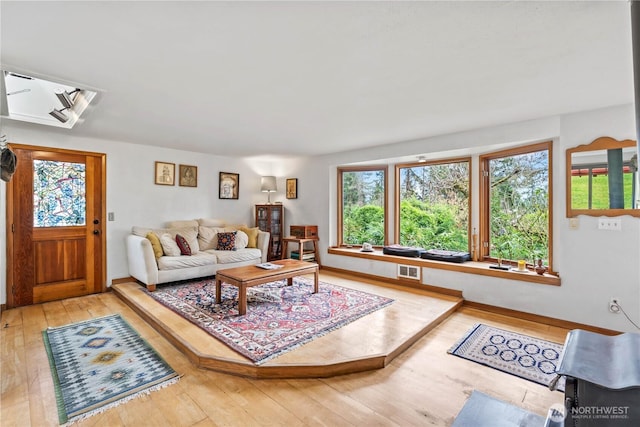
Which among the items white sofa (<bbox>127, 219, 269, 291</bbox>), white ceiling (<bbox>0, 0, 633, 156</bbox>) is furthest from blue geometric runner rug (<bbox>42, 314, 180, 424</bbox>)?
white ceiling (<bbox>0, 0, 633, 156</bbox>)

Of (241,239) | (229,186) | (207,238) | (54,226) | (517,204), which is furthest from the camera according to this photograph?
(229,186)

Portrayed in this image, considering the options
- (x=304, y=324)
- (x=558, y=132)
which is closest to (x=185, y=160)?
(x=304, y=324)

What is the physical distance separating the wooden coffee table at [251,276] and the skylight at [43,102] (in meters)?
2.12

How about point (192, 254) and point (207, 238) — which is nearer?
point (192, 254)

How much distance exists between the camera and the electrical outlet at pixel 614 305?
9.01 ft

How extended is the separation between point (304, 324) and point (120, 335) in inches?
68.0

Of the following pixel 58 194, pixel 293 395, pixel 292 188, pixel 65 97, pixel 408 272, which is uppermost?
pixel 65 97

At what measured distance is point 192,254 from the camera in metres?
4.50

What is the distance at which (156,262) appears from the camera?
13.3 ft

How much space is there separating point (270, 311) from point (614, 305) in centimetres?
331

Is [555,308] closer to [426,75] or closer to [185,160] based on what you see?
[426,75]

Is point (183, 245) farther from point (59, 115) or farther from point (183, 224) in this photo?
point (59, 115)

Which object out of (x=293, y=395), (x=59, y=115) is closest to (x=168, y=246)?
(x=59, y=115)

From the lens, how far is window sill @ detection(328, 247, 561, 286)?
318 centimetres
